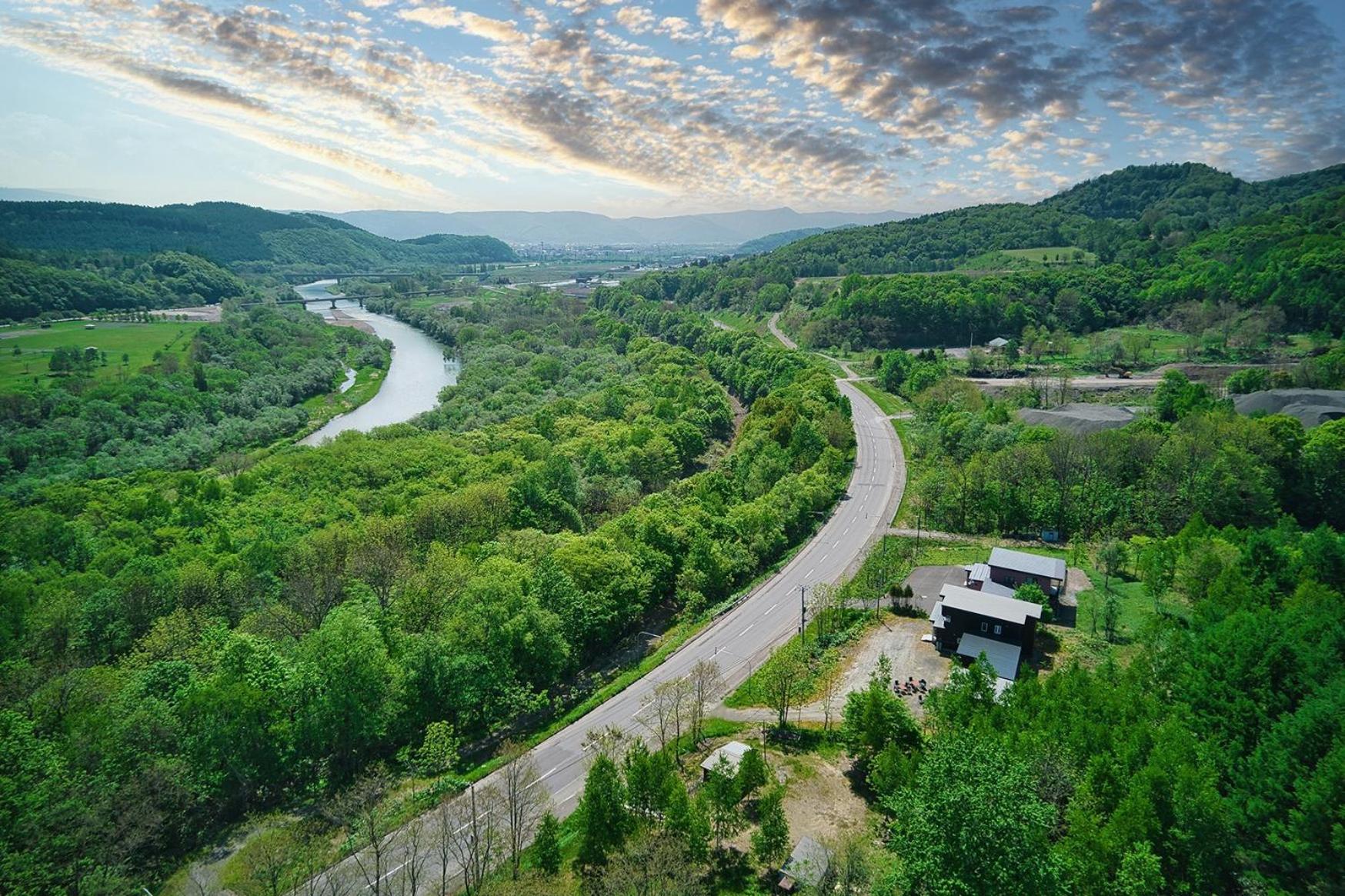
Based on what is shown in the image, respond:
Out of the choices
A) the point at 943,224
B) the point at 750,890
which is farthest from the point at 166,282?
the point at 943,224

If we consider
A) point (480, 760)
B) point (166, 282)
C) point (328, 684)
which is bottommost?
point (480, 760)

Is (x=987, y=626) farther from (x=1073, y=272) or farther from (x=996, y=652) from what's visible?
(x=1073, y=272)

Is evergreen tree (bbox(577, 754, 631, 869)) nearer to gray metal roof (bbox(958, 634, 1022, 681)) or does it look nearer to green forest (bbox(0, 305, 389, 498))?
gray metal roof (bbox(958, 634, 1022, 681))

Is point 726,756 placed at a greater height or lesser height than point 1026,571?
lesser

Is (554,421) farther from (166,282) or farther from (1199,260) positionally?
(166,282)

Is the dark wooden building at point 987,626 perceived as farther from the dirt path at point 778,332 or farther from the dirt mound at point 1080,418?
the dirt path at point 778,332

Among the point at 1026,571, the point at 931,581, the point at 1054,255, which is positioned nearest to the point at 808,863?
the point at 1026,571

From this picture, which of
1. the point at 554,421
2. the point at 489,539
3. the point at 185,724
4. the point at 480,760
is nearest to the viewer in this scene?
the point at 185,724

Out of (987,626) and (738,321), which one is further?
(738,321)
